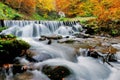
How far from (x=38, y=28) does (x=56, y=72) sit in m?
8.68

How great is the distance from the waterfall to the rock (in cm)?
684

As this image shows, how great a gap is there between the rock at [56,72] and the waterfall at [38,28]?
684cm

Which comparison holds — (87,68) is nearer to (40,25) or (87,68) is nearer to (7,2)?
(40,25)

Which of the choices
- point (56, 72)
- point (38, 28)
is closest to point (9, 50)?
point (56, 72)

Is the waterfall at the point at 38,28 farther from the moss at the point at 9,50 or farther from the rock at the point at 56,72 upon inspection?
the rock at the point at 56,72

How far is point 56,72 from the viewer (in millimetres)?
6391

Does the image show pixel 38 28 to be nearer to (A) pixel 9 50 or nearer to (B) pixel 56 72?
(A) pixel 9 50

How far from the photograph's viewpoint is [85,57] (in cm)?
829

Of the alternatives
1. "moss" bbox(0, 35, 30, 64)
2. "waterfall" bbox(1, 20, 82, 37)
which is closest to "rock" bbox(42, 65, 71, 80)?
"moss" bbox(0, 35, 30, 64)

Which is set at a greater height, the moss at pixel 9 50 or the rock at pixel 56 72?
the moss at pixel 9 50

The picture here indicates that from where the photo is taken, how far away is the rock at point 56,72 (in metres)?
6.26

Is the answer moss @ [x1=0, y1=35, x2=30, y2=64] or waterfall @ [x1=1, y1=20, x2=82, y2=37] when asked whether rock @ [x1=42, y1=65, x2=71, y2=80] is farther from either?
waterfall @ [x1=1, y1=20, x2=82, y2=37]

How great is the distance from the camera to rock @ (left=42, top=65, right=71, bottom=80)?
6.26m

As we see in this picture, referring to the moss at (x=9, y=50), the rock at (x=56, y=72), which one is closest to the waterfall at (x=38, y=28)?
the moss at (x=9, y=50)
